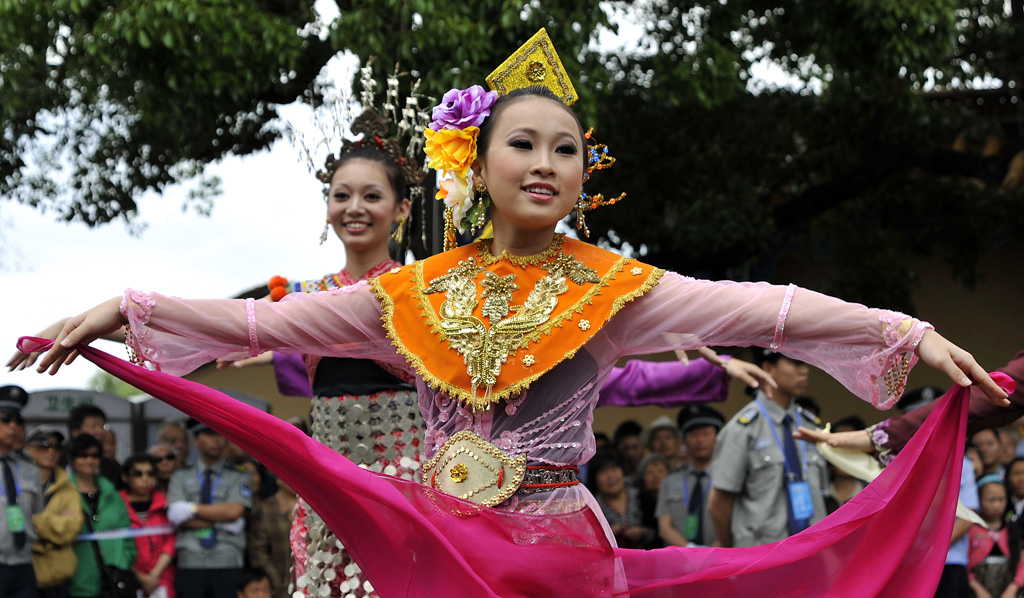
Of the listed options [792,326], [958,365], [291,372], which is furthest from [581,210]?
[291,372]

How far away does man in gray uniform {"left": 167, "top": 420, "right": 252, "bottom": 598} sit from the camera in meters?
6.53

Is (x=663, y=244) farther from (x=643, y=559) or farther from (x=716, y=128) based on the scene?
(x=643, y=559)

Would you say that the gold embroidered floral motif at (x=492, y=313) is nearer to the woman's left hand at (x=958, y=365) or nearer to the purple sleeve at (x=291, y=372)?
the woman's left hand at (x=958, y=365)

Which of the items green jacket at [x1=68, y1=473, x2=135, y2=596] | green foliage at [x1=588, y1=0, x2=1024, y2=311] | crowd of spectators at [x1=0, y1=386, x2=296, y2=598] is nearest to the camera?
crowd of spectators at [x1=0, y1=386, x2=296, y2=598]

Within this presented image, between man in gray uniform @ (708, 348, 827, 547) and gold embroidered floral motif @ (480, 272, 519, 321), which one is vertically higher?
gold embroidered floral motif @ (480, 272, 519, 321)

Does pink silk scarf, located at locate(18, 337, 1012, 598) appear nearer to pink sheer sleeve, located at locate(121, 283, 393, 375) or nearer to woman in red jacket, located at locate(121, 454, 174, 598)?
pink sheer sleeve, located at locate(121, 283, 393, 375)

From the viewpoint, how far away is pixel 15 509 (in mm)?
6008

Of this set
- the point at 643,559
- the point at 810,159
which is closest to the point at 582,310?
the point at 643,559

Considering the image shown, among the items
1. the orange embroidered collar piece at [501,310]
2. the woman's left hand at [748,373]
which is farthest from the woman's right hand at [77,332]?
the woman's left hand at [748,373]

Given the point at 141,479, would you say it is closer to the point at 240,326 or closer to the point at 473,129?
the point at 240,326

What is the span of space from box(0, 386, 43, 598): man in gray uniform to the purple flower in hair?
4043 mm

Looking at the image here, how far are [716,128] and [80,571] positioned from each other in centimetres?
721

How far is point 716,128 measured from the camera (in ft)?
36.9

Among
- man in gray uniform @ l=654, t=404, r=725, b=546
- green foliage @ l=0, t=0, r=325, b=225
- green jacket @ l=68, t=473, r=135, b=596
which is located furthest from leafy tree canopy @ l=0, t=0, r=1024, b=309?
green jacket @ l=68, t=473, r=135, b=596
